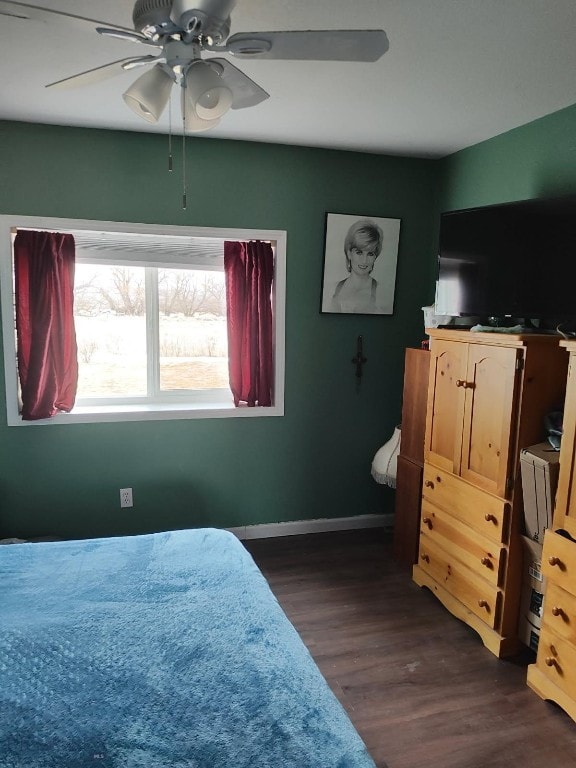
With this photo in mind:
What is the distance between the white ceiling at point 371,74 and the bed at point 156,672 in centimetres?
166

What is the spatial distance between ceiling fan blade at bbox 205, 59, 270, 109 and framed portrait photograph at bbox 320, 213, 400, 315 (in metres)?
1.68

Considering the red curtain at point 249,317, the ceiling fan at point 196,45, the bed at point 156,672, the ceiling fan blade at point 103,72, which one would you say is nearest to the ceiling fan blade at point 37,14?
the ceiling fan at point 196,45

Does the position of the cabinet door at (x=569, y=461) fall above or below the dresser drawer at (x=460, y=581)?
above

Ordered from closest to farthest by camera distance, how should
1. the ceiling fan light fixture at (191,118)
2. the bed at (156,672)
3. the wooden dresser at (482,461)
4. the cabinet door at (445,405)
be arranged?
1. the bed at (156,672)
2. the ceiling fan light fixture at (191,118)
3. the wooden dresser at (482,461)
4. the cabinet door at (445,405)

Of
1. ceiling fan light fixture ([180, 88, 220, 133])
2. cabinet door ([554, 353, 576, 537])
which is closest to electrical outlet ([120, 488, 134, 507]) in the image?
ceiling fan light fixture ([180, 88, 220, 133])

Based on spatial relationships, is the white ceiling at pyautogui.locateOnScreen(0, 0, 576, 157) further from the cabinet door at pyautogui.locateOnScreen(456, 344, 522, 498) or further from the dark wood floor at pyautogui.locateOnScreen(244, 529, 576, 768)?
the dark wood floor at pyautogui.locateOnScreen(244, 529, 576, 768)

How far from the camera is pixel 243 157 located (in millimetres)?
3299

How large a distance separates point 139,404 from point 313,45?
253 centimetres

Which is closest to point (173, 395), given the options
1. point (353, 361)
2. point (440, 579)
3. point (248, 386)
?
point (248, 386)

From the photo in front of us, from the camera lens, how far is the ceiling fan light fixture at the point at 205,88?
145 centimetres

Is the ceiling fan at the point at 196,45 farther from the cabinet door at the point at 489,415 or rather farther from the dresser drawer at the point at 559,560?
the dresser drawer at the point at 559,560

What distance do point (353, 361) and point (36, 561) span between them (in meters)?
2.29

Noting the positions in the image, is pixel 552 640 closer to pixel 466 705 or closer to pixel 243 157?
pixel 466 705

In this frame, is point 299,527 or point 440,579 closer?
point 440,579
